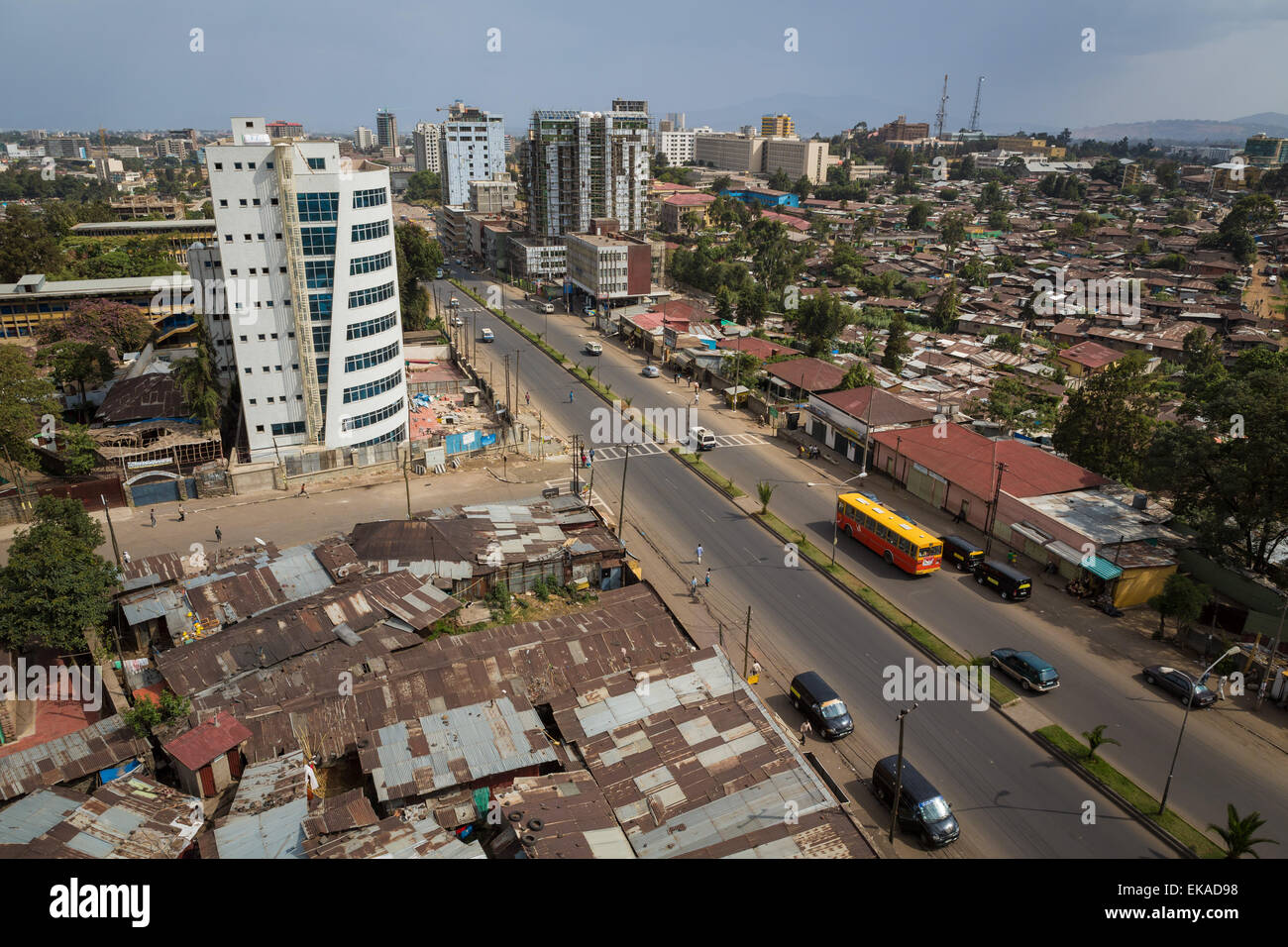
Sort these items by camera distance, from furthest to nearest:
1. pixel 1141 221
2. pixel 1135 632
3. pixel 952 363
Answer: pixel 1141 221, pixel 952 363, pixel 1135 632

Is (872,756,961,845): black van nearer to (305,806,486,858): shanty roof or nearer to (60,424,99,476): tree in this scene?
(305,806,486,858): shanty roof

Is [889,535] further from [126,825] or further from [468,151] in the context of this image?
[468,151]

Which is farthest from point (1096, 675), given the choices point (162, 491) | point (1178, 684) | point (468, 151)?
point (468, 151)

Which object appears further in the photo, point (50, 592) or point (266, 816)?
point (50, 592)

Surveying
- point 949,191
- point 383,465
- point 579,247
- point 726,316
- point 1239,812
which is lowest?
point 1239,812
